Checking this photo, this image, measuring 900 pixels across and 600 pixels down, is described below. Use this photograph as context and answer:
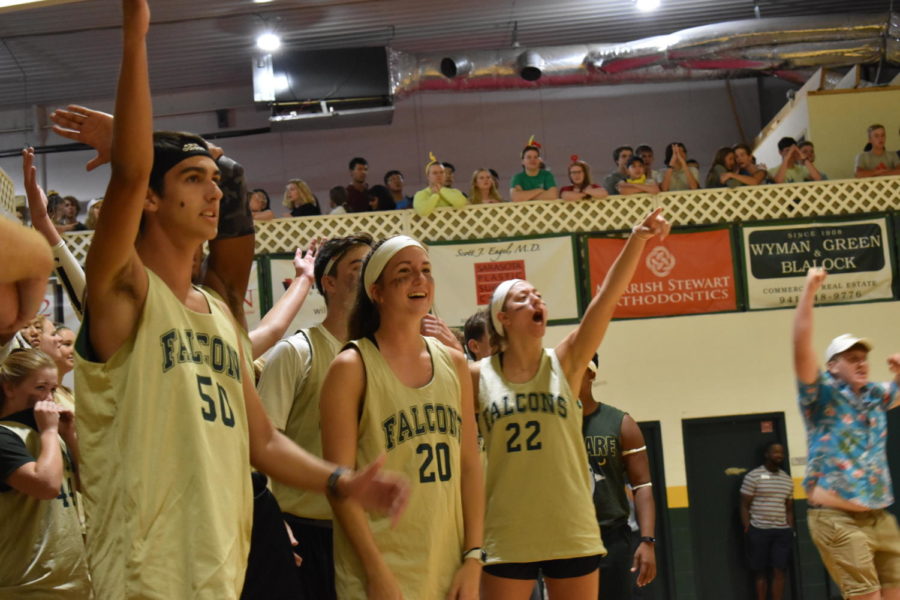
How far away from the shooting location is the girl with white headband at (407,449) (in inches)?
124

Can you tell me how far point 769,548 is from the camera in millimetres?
11023

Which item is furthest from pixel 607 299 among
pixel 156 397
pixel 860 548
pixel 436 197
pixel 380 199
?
pixel 380 199

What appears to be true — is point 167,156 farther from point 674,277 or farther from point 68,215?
point 68,215

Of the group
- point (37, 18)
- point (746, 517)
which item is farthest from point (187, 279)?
point (37, 18)

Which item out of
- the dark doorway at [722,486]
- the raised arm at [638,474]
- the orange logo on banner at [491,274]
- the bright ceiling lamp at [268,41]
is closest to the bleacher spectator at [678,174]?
the orange logo on banner at [491,274]

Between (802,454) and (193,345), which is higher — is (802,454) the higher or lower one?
the lower one

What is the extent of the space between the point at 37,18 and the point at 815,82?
10.7m

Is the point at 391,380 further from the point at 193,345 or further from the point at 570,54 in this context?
the point at 570,54

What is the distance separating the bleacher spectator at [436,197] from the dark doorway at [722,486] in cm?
371

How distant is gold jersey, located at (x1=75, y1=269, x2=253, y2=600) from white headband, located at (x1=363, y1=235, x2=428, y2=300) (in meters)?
1.08

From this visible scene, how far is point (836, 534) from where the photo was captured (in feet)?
18.8

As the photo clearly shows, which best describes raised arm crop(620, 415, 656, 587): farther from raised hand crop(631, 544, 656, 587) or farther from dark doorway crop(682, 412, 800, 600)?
dark doorway crop(682, 412, 800, 600)

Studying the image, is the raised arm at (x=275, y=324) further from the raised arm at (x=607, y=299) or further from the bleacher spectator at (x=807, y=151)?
the bleacher spectator at (x=807, y=151)

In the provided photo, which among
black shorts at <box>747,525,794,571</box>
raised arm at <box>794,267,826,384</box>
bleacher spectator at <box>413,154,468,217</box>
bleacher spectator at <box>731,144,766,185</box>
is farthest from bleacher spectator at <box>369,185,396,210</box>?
raised arm at <box>794,267,826,384</box>
